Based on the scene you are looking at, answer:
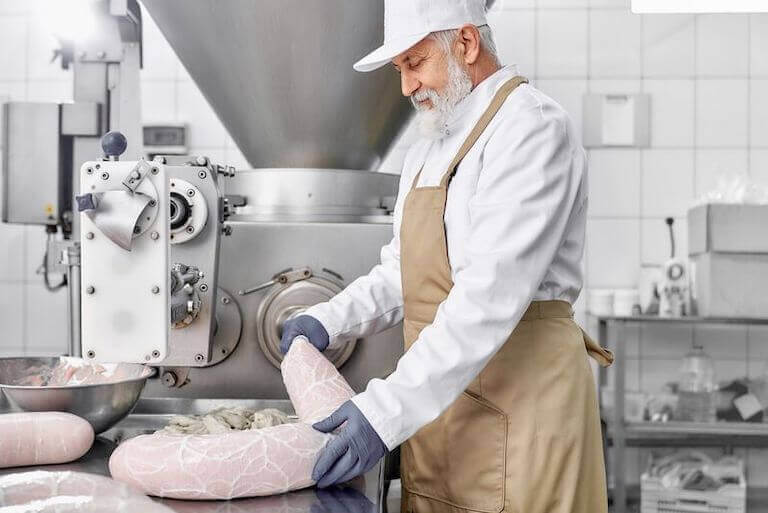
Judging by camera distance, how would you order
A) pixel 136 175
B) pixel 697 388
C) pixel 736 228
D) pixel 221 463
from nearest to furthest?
pixel 221 463, pixel 136 175, pixel 736 228, pixel 697 388

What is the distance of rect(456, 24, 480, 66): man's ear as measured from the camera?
1346mm

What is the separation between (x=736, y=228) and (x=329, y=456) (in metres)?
2.58

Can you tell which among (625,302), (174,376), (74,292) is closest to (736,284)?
(625,302)

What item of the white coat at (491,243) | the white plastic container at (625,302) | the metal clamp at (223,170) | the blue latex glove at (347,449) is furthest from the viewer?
the white plastic container at (625,302)

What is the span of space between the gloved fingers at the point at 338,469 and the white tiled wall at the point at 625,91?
104 inches

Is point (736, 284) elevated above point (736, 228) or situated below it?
below

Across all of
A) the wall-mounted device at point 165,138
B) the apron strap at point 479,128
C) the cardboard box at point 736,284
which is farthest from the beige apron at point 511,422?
the wall-mounted device at point 165,138

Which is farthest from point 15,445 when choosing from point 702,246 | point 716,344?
point 716,344

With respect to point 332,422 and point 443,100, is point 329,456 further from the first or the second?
point 443,100

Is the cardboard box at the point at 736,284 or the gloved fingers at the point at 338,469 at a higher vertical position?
the cardboard box at the point at 736,284

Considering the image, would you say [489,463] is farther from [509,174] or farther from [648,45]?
[648,45]

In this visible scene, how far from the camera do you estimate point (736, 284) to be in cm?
313

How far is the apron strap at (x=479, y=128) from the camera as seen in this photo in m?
1.32

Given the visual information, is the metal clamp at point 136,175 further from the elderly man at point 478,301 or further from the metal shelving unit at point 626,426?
the metal shelving unit at point 626,426
